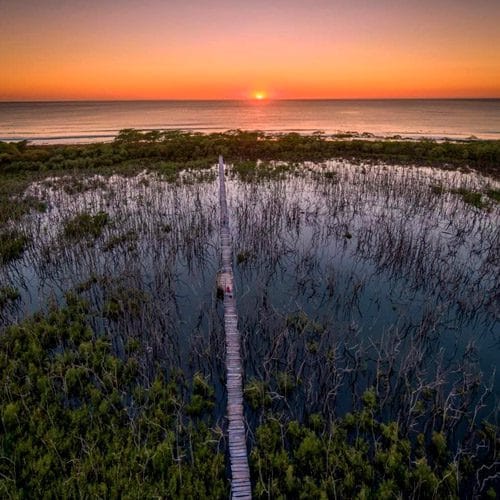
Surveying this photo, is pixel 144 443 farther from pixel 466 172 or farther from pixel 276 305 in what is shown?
pixel 466 172

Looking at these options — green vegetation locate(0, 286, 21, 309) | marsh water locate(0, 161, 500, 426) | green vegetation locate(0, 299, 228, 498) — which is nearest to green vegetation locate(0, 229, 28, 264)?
marsh water locate(0, 161, 500, 426)

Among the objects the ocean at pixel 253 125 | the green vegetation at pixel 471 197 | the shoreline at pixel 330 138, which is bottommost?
the green vegetation at pixel 471 197

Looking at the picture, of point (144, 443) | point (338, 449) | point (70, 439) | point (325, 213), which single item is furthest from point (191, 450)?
point (325, 213)

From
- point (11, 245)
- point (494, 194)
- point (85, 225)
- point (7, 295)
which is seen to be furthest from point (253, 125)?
point (7, 295)

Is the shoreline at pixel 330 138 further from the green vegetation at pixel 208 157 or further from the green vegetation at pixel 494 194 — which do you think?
the green vegetation at pixel 494 194

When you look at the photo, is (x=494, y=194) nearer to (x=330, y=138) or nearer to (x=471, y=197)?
(x=471, y=197)

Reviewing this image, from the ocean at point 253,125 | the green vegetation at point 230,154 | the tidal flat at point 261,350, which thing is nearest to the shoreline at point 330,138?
the ocean at point 253,125
